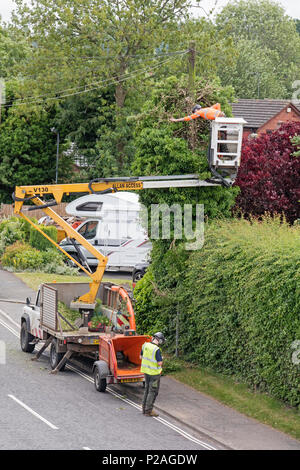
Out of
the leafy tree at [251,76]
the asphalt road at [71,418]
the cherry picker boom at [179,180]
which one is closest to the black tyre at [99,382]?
the asphalt road at [71,418]

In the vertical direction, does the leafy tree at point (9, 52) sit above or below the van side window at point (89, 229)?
above

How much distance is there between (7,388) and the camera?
1758 centimetres

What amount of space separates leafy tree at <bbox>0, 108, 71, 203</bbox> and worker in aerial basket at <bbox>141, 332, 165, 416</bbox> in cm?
3501

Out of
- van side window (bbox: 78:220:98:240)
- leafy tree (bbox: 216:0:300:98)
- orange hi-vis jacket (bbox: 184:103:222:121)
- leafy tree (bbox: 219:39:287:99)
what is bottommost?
van side window (bbox: 78:220:98:240)

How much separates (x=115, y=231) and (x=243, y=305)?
726 inches

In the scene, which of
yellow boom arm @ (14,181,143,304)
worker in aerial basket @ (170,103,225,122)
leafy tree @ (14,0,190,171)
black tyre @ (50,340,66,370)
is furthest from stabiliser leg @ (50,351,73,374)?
leafy tree @ (14,0,190,171)

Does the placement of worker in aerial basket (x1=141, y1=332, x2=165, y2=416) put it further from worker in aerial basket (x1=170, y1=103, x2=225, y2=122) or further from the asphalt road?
worker in aerial basket (x1=170, y1=103, x2=225, y2=122)

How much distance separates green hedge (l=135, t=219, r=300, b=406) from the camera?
1527 cm

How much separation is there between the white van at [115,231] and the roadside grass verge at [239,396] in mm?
14611

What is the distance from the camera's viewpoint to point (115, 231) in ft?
114

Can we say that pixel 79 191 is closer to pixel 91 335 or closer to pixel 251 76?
pixel 91 335

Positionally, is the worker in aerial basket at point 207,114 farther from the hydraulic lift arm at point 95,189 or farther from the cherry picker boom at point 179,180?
the hydraulic lift arm at point 95,189

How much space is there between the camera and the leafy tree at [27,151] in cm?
4962
